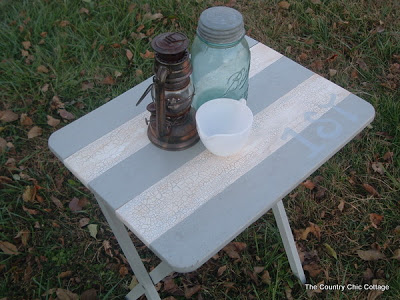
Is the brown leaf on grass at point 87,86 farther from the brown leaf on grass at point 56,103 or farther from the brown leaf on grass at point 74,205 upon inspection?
the brown leaf on grass at point 74,205

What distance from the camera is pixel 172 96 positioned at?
1.31m

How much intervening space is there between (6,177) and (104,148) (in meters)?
1.13

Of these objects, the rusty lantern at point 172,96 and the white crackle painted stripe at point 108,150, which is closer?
the rusty lantern at point 172,96

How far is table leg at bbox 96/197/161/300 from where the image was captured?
1.53 metres

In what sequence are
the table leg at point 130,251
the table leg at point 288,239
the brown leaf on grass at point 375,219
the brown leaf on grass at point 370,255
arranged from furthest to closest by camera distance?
the brown leaf on grass at point 375,219
the brown leaf on grass at point 370,255
the table leg at point 288,239
the table leg at point 130,251

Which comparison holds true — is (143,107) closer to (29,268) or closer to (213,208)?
(213,208)

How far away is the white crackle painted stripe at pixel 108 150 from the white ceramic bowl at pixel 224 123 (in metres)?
0.22

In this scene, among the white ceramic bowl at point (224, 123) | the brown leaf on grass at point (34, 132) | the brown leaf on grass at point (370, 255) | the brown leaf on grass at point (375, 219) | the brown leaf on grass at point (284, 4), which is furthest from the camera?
the brown leaf on grass at point (284, 4)

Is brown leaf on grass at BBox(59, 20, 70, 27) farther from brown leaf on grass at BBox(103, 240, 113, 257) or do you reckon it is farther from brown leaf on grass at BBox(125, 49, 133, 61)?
brown leaf on grass at BBox(103, 240, 113, 257)

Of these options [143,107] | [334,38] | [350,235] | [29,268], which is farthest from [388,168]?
[29,268]

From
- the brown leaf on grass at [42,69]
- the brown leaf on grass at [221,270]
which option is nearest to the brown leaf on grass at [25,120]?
the brown leaf on grass at [42,69]

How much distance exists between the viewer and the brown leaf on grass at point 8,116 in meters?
2.60

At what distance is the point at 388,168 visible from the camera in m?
2.38

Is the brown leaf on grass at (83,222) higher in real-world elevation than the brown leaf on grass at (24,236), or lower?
lower
